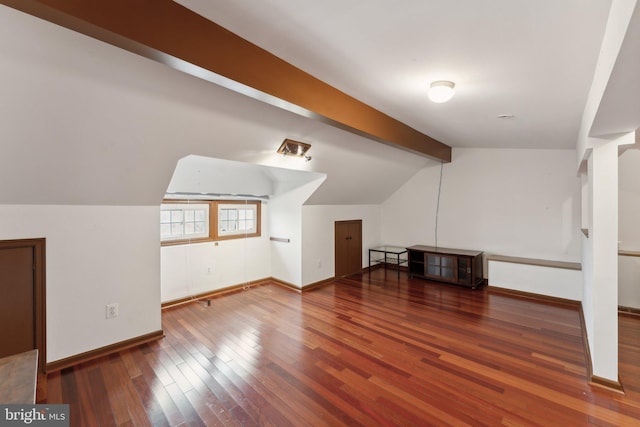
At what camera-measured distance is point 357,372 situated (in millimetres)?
2555

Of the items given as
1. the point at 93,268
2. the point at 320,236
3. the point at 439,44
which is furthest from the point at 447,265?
the point at 93,268

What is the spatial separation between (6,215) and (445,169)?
6.06 meters

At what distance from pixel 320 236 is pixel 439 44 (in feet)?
12.9

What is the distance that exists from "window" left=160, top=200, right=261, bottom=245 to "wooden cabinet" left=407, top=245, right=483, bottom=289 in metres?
3.12

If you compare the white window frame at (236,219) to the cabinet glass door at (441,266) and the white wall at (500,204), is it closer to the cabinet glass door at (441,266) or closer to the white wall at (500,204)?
the white wall at (500,204)

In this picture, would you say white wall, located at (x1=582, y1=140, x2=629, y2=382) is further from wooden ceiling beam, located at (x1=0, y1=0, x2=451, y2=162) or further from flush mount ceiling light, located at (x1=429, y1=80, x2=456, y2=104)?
wooden ceiling beam, located at (x1=0, y1=0, x2=451, y2=162)

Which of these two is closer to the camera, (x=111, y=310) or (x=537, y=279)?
(x=111, y=310)

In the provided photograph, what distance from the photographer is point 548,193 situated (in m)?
4.60

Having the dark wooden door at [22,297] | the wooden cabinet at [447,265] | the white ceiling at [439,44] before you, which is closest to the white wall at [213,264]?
the dark wooden door at [22,297]

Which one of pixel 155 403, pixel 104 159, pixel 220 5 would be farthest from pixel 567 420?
pixel 104 159

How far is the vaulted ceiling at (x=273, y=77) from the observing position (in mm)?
1395

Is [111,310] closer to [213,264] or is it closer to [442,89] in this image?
[213,264]

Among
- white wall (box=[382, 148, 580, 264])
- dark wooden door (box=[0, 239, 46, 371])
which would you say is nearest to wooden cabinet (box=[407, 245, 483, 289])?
white wall (box=[382, 148, 580, 264])

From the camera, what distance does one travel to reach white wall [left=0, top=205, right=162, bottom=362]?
259cm
